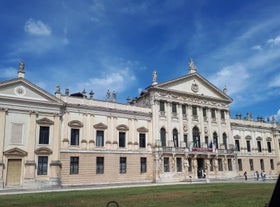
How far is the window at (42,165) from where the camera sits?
3222cm

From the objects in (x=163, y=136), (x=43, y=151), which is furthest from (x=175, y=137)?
(x=43, y=151)

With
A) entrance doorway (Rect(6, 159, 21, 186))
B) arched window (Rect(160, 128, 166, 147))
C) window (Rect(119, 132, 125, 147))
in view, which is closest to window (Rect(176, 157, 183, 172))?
arched window (Rect(160, 128, 166, 147))

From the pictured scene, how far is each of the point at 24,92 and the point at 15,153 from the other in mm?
7115

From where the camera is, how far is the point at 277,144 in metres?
59.1

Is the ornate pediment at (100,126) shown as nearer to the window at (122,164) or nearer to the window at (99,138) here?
the window at (99,138)

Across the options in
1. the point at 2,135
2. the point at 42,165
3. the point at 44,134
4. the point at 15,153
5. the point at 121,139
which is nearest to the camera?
the point at 2,135

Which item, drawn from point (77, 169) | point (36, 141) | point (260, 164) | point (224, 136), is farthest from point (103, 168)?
point (260, 164)

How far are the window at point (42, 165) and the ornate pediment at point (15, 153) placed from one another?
193 centimetres

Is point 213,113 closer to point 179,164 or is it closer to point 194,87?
point 194,87

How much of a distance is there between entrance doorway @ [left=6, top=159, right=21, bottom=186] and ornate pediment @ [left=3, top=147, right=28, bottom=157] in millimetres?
590

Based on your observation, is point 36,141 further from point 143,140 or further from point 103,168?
point 143,140

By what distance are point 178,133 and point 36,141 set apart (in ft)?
70.4

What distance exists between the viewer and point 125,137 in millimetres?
39562

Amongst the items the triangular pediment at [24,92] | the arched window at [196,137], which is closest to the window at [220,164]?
the arched window at [196,137]
